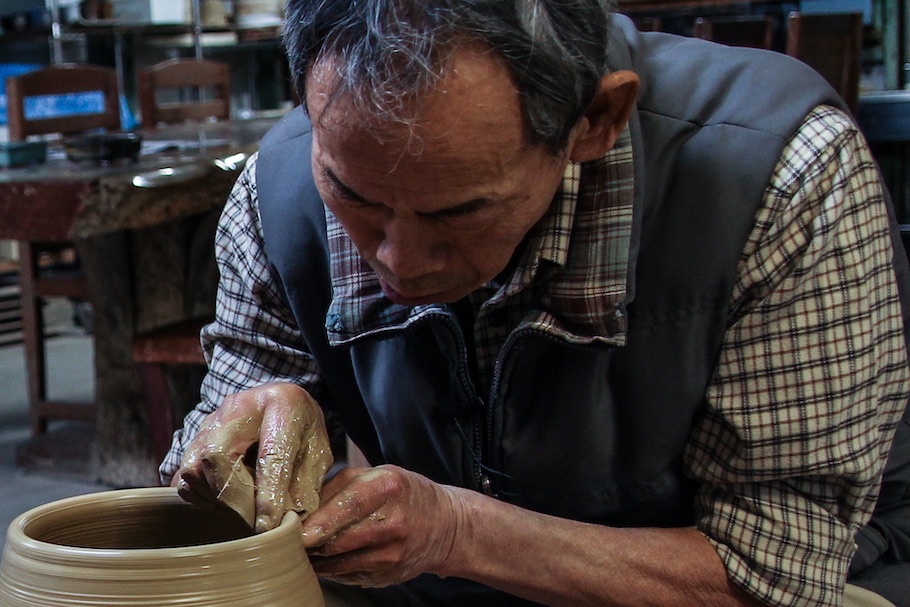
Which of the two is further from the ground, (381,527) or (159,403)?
(381,527)

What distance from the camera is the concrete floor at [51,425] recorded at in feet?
10.00

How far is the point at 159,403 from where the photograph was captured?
265cm

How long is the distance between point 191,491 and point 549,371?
40 cm

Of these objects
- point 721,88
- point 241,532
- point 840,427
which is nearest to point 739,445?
point 840,427

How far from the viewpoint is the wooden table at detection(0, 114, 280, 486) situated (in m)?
2.31

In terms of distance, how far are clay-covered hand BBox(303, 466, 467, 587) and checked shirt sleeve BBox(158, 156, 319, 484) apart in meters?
0.30

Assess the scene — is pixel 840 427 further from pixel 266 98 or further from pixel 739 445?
pixel 266 98

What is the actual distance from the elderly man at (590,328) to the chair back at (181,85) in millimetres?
3124

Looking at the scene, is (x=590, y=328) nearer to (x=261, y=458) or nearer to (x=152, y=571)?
(x=261, y=458)

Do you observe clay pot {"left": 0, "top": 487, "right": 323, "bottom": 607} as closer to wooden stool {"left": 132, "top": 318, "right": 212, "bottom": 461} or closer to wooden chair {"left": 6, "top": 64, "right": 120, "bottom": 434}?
wooden stool {"left": 132, "top": 318, "right": 212, "bottom": 461}

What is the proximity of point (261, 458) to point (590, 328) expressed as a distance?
0.35 m

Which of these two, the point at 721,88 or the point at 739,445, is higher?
the point at 721,88

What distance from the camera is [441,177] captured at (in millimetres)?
917

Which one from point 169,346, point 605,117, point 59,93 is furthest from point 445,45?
point 59,93
